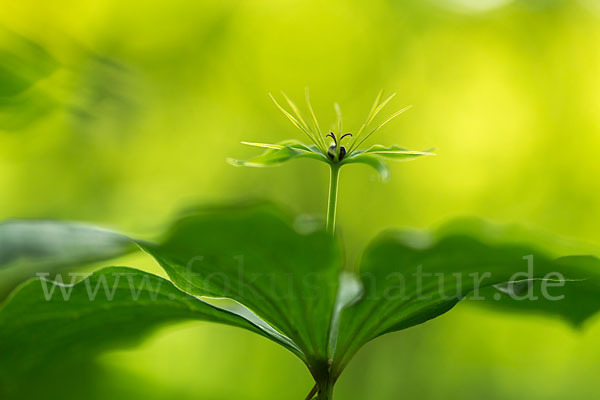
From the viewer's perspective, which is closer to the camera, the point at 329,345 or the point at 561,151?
the point at 329,345

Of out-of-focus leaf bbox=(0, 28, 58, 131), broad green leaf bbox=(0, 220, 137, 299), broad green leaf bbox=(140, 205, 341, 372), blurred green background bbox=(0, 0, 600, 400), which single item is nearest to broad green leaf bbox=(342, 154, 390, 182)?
broad green leaf bbox=(140, 205, 341, 372)

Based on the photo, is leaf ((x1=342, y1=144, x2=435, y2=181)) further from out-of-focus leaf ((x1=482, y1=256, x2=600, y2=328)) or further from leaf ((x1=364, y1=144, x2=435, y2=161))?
out-of-focus leaf ((x1=482, y1=256, x2=600, y2=328))

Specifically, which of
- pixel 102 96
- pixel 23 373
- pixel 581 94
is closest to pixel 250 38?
pixel 581 94

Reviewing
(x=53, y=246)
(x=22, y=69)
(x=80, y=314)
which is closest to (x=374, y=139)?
(x=22, y=69)

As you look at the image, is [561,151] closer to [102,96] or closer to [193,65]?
[193,65]

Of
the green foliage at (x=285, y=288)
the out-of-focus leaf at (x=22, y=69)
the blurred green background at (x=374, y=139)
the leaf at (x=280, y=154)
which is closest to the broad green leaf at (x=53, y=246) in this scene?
the green foliage at (x=285, y=288)

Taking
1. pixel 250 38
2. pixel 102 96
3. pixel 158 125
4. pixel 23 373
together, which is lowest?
pixel 23 373

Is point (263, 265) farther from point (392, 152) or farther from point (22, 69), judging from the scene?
point (22, 69)
